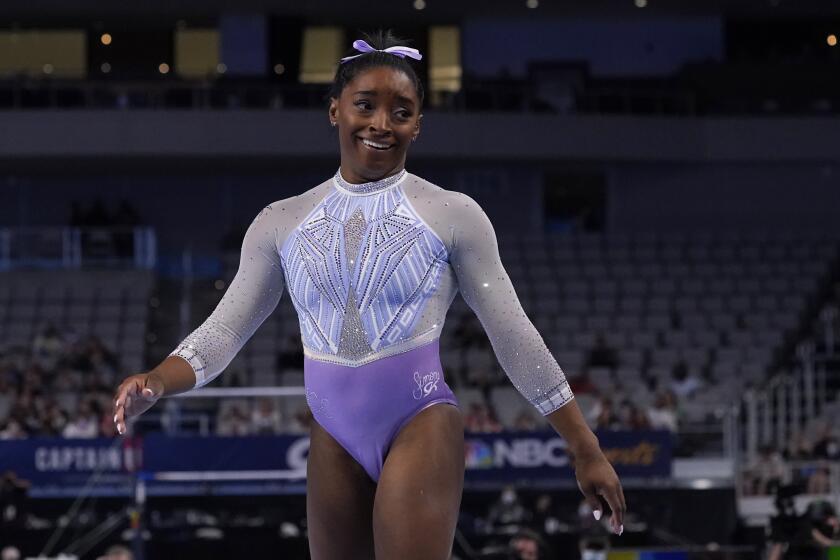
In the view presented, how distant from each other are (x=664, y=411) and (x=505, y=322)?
1306 cm

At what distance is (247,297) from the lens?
3.97 m

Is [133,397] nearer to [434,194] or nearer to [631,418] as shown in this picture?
[434,194]

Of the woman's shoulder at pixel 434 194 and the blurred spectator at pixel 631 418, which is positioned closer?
the woman's shoulder at pixel 434 194

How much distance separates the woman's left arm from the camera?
12.1 ft

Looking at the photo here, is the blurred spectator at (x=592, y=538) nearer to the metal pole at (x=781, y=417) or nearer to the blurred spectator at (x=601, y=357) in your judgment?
the metal pole at (x=781, y=417)

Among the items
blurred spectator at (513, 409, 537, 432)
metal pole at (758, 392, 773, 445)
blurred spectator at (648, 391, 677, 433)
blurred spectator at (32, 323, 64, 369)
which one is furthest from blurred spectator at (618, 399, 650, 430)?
blurred spectator at (32, 323, 64, 369)

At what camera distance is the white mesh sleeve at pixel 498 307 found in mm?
3717

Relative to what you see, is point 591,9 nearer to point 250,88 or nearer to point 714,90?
point 714,90

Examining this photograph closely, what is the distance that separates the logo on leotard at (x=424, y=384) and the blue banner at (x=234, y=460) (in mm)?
8988

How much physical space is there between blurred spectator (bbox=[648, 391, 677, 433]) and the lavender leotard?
495 inches

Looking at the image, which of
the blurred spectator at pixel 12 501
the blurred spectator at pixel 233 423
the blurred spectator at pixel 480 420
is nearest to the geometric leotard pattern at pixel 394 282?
the blurred spectator at pixel 12 501

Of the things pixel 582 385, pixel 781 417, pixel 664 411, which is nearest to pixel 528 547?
pixel 664 411

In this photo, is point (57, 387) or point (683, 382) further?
point (683, 382)

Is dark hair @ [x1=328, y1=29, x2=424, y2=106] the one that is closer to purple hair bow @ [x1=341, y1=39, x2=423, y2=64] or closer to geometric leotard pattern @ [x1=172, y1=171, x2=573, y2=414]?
purple hair bow @ [x1=341, y1=39, x2=423, y2=64]
